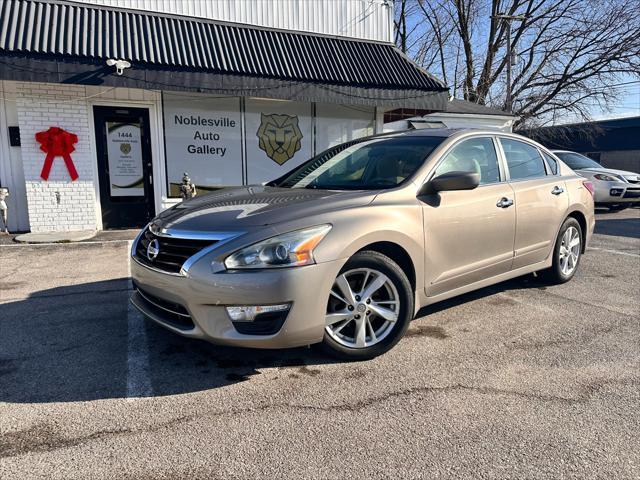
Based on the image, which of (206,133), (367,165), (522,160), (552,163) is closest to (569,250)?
(552,163)

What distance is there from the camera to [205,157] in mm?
9727

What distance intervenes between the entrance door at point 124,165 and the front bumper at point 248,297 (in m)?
6.93

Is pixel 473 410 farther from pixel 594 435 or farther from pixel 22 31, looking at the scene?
pixel 22 31

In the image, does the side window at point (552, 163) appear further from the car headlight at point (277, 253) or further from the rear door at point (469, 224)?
the car headlight at point (277, 253)

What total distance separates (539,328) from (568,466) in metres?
1.89

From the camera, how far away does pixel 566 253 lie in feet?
16.6

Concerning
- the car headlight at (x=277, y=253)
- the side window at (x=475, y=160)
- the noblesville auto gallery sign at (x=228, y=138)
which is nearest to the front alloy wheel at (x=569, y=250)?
the side window at (x=475, y=160)

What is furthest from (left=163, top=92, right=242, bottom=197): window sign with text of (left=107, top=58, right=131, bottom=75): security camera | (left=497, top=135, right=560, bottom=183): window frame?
(left=497, top=135, right=560, bottom=183): window frame

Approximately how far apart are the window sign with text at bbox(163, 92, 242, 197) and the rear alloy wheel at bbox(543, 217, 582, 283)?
6876 mm

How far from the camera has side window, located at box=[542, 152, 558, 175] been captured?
4906 millimetres

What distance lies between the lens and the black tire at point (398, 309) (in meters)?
3.03

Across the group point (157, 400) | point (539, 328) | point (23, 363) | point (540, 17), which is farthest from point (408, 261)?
point (540, 17)

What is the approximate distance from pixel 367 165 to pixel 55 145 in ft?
23.0

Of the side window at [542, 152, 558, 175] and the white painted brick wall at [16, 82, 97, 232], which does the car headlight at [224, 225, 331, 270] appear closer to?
the side window at [542, 152, 558, 175]
